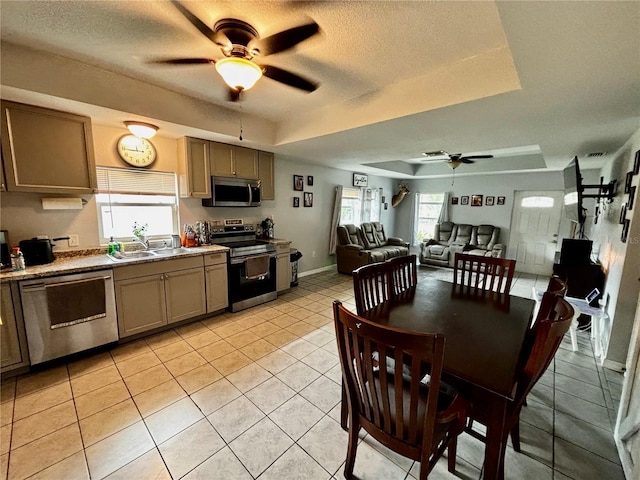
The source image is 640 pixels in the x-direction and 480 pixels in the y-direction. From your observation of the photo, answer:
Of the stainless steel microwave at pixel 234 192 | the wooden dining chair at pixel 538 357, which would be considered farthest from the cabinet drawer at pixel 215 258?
the wooden dining chair at pixel 538 357

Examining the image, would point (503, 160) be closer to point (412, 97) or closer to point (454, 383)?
point (412, 97)

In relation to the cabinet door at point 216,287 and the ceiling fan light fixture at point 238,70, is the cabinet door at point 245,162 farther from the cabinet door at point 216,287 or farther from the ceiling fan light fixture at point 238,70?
the ceiling fan light fixture at point 238,70

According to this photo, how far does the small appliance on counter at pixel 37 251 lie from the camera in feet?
7.81

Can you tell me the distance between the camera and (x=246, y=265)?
3.64m

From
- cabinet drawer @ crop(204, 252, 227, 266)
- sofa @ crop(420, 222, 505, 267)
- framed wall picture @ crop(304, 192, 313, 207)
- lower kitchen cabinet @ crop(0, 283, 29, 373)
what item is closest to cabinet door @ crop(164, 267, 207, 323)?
cabinet drawer @ crop(204, 252, 227, 266)

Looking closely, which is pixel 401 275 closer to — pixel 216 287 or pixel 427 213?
pixel 216 287

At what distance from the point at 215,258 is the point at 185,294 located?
21.2 inches

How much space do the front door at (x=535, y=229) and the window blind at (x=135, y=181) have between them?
6.90 meters

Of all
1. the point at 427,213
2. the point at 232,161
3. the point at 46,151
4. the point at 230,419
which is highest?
the point at 232,161

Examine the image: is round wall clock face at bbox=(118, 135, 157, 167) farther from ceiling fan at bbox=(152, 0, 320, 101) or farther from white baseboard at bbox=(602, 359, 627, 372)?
white baseboard at bbox=(602, 359, 627, 372)

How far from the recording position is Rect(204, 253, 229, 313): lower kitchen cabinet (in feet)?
10.8

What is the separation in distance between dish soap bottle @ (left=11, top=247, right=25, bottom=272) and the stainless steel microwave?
72.3 inches

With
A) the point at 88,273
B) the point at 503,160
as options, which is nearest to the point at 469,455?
the point at 88,273

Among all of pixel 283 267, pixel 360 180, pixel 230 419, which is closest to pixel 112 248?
pixel 283 267
